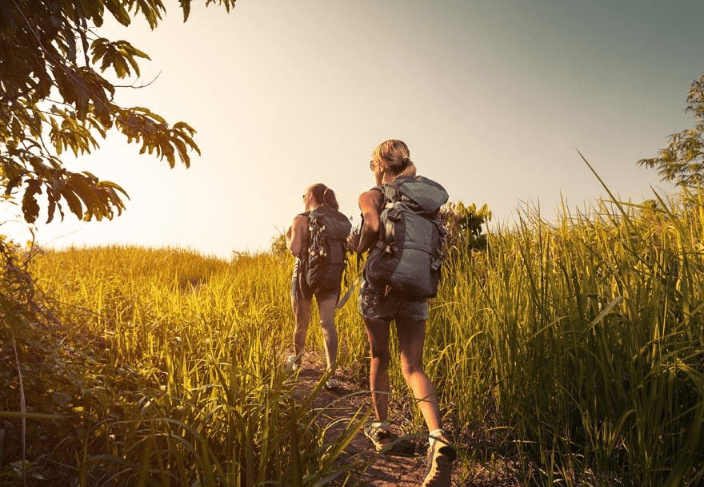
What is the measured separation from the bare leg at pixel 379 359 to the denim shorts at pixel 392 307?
7 cm

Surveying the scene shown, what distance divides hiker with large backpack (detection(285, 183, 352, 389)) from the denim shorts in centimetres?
162

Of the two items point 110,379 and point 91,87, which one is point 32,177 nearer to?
point 91,87

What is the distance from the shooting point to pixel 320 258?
4.70m

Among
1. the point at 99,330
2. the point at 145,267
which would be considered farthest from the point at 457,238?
the point at 145,267

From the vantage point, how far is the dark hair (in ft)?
16.2

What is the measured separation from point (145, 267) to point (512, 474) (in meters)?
9.94

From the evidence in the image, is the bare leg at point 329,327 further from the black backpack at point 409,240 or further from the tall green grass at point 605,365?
the black backpack at point 409,240

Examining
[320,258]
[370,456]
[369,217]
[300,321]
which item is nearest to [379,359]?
[370,456]

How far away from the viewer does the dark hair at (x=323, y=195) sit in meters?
4.93

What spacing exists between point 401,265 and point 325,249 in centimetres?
186

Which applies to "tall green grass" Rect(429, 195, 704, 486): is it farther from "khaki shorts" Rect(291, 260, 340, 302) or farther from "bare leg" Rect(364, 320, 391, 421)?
"khaki shorts" Rect(291, 260, 340, 302)

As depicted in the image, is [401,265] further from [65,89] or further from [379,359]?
[65,89]

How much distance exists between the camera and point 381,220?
3.06 meters

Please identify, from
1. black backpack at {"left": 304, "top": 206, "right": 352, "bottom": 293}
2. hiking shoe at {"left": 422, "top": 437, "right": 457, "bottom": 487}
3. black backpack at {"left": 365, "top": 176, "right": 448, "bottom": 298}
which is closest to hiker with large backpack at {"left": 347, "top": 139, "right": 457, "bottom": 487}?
black backpack at {"left": 365, "top": 176, "right": 448, "bottom": 298}
